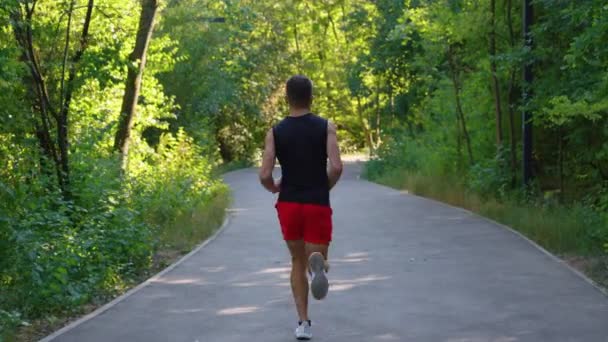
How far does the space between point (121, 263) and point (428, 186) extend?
1460 cm

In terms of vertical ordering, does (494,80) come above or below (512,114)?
above

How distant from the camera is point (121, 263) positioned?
12.5m

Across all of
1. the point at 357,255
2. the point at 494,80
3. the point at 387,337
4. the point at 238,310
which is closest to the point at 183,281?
the point at 238,310

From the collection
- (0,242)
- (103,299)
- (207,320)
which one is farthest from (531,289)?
(0,242)

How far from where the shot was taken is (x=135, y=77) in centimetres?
2014

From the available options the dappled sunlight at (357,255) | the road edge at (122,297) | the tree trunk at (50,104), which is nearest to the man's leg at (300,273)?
the road edge at (122,297)

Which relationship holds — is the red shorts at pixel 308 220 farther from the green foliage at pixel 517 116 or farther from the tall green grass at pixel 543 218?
the tall green grass at pixel 543 218

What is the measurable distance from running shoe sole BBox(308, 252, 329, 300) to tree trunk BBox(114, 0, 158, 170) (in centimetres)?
1263

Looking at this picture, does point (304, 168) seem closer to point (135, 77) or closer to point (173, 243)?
point (173, 243)

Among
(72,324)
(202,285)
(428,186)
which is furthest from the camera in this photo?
(428,186)

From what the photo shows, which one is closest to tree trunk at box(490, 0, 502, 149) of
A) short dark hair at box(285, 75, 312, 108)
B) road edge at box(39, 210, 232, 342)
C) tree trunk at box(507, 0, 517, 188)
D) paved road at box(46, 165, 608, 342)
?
tree trunk at box(507, 0, 517, 188)

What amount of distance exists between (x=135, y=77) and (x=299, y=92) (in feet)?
43.0

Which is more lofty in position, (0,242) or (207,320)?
(0,242)

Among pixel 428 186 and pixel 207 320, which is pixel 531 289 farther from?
pixel 428 186
